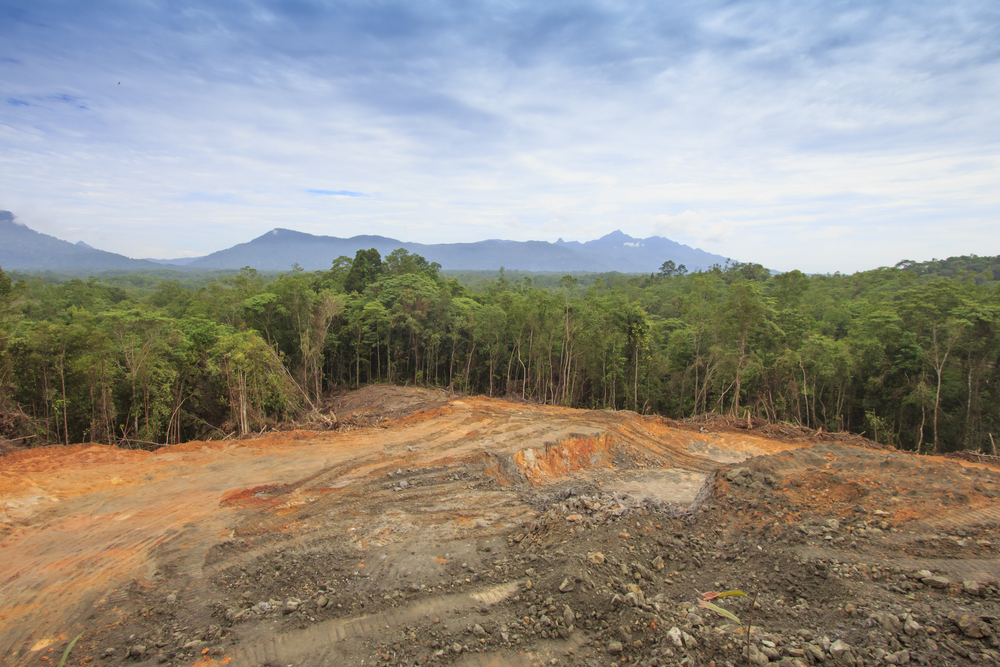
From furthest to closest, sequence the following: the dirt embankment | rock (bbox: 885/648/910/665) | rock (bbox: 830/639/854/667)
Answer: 1. the dirt embankment
2. rock (bbox: 830/639/854/667)
3. rock (bbox: 885/648/910/665)

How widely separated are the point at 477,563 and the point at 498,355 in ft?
64.3

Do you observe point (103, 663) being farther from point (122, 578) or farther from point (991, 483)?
point (991, 483)

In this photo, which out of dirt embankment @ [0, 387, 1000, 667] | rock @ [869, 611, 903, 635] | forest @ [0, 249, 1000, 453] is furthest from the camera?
forest @ [0, 249, 1000, 453]

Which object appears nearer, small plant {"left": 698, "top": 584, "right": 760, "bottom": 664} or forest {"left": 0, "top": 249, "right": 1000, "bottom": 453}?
small plant {"left": 698, "top": 584, "right": 760, "bottom": 664}

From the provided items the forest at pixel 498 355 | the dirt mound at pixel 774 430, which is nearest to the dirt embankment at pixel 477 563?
the forest at pixel 498 355

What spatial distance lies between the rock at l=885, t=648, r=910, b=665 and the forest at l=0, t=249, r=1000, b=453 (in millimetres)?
16440

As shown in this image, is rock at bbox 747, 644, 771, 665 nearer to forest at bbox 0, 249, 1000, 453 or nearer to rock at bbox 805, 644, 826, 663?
rock at bbox 805, 644, 826, 663

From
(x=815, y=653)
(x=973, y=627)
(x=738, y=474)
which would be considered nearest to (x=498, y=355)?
(x=738, y=474)

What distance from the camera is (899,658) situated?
4266 mm

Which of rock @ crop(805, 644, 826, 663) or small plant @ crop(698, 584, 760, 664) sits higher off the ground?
small plant @ crop(698, 584, 760, 664)

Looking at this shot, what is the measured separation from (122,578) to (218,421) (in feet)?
44.2

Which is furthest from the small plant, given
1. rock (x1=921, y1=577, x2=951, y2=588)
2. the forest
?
the forest

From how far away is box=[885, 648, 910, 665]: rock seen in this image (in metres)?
4.25

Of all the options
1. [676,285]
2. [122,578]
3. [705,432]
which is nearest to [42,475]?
[122,578]
